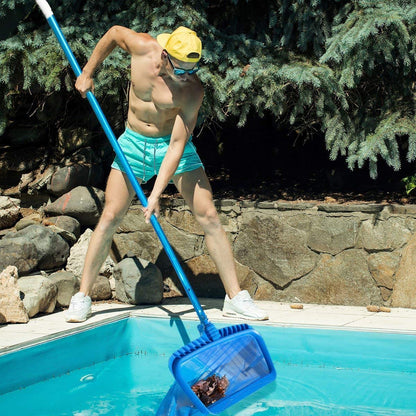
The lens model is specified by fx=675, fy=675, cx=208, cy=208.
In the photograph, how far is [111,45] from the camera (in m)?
3.96

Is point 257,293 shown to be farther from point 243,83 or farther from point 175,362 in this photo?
point 175,362

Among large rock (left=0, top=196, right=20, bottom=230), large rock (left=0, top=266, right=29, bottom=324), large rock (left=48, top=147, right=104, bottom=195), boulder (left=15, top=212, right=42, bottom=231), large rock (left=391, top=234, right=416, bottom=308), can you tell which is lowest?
large rock (left=391, top=234, right=416, bottom=308)

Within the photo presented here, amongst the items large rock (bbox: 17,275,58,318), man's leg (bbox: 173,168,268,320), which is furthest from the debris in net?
large rock (bbox: 17,275,58,318)

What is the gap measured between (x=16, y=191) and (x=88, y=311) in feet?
A: 6.10

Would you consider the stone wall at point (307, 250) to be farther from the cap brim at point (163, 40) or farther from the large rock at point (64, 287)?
the cap brim at point (163, 40)

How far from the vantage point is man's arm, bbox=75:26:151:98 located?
3842 millimetres

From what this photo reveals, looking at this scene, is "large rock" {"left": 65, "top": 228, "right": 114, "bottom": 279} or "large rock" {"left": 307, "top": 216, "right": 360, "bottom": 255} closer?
"large rock" {"left": 307, "top": 216, "right": 360, "bottom": 255}

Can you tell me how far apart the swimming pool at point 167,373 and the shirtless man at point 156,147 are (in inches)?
10.8

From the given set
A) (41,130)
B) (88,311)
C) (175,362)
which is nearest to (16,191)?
(41,130)

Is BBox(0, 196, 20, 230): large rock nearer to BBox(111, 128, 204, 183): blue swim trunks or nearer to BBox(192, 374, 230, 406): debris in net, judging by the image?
BBox(111, 128, 204, 183): blue swim trunks

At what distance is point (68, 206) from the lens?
17.1 feet

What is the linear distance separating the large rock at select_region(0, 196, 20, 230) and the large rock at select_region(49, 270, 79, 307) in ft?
3.22

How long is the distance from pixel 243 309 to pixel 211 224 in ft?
1.77

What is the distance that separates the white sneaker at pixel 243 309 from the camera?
→ 13.0 feet
